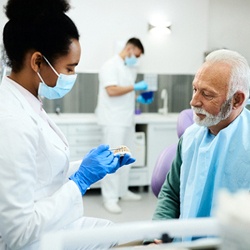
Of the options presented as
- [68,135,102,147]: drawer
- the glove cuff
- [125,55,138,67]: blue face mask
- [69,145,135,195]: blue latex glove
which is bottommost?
[68,135,102,147]: drawer

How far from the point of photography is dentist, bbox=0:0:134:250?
1.07 meters

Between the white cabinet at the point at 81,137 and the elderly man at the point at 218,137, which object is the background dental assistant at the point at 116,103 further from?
the elderly man at the point at 218,137

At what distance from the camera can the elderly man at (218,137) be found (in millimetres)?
1346

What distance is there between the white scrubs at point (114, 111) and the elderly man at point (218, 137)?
1918mm

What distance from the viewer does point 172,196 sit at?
161 centimetres

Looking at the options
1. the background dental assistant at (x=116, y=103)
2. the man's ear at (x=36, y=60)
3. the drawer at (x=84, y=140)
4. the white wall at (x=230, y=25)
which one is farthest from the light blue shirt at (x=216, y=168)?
the white wall at (x=230, y=25)

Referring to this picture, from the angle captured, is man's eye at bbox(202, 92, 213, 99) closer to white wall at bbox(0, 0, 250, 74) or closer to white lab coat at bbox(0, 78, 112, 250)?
white lab coat at bbox(0, 78, 112, 250)

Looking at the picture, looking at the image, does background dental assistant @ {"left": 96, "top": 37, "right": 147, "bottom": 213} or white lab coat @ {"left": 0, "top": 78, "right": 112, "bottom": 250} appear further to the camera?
background dental assistant @ {"left": 96, "top": 37, "right": 147, "bottom": 213}

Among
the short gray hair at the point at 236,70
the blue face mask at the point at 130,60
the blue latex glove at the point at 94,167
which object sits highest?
the blue face mask at the point at 130,60

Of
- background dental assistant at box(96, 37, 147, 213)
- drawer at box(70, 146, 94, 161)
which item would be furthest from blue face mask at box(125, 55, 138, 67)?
drawer at box(70, 146, 94, 161)

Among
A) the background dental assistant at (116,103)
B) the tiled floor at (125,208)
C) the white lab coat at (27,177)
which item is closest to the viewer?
the white lab coat at (27,177)

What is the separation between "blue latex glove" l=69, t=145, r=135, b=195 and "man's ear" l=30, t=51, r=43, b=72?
43cm

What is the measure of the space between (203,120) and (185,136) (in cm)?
20

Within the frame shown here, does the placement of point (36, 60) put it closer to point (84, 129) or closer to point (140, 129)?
point (84, 129)
